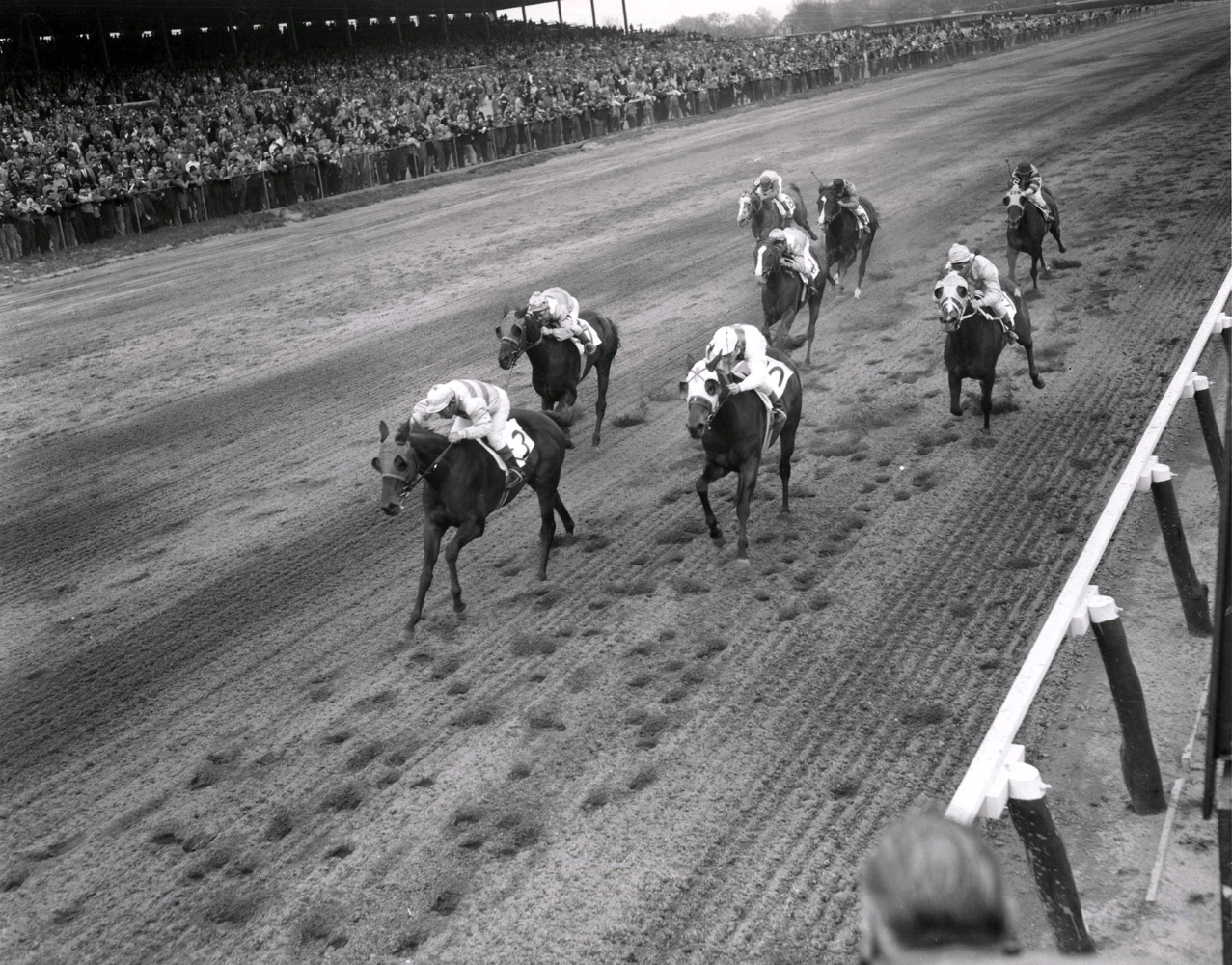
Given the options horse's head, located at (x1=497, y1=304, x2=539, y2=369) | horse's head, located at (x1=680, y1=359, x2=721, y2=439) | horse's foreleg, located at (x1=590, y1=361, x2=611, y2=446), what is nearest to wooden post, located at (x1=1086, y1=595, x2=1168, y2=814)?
horse's head, located at (x1=680, y1=359, x2=721, y2=439)

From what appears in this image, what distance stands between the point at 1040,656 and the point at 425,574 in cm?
423

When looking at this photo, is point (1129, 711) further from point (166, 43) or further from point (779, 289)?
point (166, 43)

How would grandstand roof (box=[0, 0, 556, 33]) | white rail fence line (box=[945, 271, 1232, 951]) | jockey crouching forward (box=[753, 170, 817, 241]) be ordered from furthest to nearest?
grandstand roof (box=[0, 0, 556, 33]) < jockey crouching forward (box=[753, 170, 817, 241]) < white rail fence line (box=[945, 271, 1232, 951])

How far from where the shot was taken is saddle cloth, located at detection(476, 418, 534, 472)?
701 cm

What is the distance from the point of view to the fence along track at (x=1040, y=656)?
2.87 meters

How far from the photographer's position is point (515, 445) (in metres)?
7.11

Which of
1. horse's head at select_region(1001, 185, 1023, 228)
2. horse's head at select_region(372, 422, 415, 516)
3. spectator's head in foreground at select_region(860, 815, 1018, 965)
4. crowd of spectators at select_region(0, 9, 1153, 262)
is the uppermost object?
crowd of spectators at select_region(0, 9, 1153, 262)

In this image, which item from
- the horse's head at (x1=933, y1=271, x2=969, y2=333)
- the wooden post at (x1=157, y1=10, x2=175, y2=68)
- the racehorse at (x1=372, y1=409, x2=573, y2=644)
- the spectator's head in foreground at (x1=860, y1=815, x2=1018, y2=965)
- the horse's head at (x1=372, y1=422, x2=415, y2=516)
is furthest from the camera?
the wooden post at (x1=157, y1=10, x2=175, y2=68)

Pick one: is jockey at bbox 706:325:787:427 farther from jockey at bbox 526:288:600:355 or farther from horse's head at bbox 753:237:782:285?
horse's head at bbox 753:237:782:285

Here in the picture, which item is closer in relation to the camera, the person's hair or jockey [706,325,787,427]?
the person's hair

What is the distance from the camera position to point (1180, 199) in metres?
16.2

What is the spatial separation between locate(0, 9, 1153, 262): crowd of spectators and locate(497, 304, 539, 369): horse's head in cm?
1574

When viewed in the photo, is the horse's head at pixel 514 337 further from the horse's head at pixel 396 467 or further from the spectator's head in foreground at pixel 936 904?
the spectator's head in foreground at pixel 936 904

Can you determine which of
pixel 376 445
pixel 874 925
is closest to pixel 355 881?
pixel 874 925
